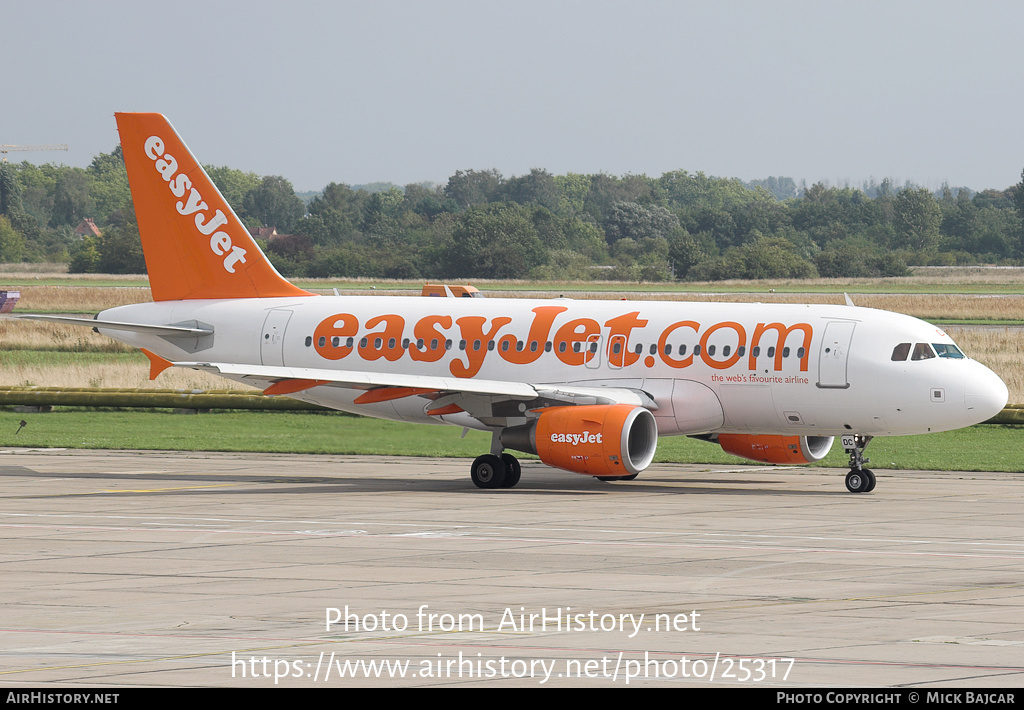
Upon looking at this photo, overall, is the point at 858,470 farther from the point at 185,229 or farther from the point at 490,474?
the point at 185,229

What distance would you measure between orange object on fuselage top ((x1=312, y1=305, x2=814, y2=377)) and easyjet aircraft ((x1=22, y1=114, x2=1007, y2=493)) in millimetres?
40

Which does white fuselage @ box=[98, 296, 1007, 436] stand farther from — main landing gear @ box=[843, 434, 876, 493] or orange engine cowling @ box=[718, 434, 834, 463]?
orange engine cowling @ box=[718, 434, 834, 463]

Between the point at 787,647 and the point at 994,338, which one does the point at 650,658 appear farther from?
the point at 994,338

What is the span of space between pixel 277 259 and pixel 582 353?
125476 millimetres

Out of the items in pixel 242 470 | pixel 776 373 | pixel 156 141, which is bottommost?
pixel 242 470

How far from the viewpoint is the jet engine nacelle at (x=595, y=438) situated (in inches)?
1205

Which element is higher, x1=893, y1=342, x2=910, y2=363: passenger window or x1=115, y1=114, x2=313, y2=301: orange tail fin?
x1=115, y1=114, x2=313, y2=301: orange tail fin

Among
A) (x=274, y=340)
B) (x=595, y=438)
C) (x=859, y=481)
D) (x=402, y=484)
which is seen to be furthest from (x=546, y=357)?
(x=859, y=481)

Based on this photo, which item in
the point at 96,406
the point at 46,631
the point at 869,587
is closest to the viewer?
the point at 46,631

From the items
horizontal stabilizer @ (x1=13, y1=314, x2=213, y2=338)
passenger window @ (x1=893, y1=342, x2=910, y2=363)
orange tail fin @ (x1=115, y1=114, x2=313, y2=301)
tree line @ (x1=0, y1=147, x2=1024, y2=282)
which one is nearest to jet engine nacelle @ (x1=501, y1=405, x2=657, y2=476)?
passenger window @ (x1=893, y1=342, x2=910, y2=363)

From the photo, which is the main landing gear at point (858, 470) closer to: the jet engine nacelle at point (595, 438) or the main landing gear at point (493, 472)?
the jet engine nacelle at point (595, 438)

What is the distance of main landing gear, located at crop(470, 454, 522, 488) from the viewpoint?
33000mm

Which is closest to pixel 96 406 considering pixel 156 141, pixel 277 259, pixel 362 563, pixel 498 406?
pixel 156 141

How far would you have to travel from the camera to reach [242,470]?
37.4 m
